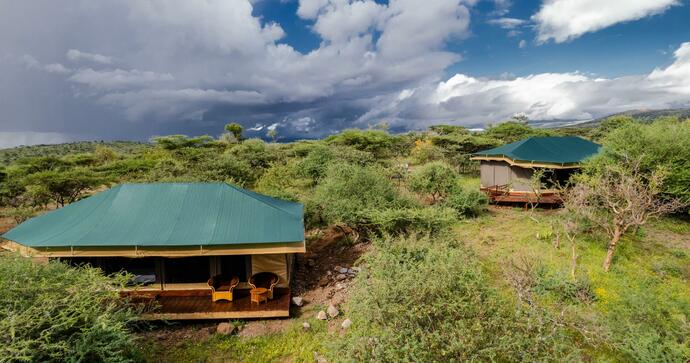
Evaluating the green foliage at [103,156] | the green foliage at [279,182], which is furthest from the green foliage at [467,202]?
the green foliage at [103,156]

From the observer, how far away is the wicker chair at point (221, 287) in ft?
34.3

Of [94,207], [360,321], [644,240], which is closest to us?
[360,321]

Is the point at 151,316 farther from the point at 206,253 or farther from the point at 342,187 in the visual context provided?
the point at 342,187

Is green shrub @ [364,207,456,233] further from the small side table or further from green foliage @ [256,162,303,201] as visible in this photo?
green foliage @ [256,162,303,201]

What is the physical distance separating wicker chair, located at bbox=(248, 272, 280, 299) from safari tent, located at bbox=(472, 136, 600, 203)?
590 inches

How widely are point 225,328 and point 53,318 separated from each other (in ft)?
14.7

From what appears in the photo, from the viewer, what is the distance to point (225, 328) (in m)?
9.68

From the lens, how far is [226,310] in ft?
32.9

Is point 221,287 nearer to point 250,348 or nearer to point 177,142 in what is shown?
point 250,348

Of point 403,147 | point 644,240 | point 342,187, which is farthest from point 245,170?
point 403,147

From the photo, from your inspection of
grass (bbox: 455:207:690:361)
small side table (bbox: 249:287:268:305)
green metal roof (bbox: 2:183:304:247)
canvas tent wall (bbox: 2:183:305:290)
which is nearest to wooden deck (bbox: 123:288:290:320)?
small side table (bbox: 249:287:268:305)

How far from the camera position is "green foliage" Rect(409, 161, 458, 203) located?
1902 cm

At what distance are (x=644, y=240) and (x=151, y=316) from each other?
59.7 ft

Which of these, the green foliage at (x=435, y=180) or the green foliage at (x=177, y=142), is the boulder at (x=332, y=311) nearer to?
the green foliage at (x=435, y=180)
